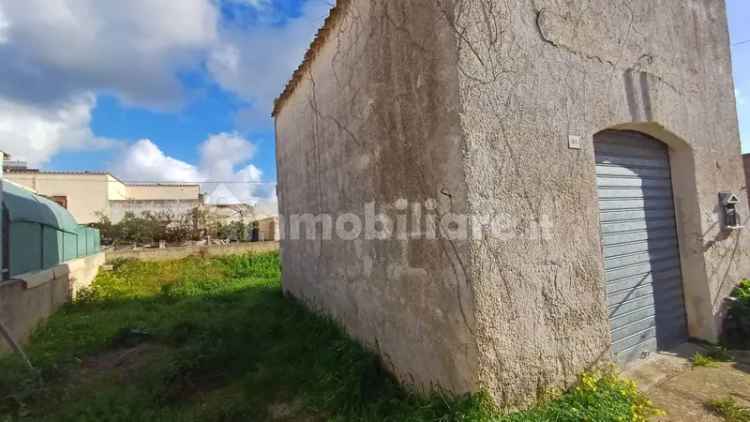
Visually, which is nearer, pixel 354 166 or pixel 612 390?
pixel 612 390

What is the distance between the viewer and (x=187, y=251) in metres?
12.9

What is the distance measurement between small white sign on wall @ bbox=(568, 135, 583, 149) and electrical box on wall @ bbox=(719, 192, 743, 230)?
269 centimetres

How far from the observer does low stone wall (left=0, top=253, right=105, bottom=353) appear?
4725 mm

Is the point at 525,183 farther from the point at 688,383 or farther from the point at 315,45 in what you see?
the point at 315,45

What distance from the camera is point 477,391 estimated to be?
2342mm

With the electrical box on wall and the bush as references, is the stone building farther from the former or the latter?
the bush

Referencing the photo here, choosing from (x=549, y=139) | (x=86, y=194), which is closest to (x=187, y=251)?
(x=549, y=139)

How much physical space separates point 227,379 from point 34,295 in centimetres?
443

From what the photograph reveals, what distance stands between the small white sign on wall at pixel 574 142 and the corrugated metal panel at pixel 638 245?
619 mm

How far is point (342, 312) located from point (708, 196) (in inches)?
176

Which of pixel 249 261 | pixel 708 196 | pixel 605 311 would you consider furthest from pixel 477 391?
pixel 249 261

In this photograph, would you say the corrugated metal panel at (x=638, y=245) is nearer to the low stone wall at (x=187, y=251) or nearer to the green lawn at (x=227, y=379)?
the green lawn at (x=227, y=379)

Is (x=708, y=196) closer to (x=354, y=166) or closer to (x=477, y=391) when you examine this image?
(x=477, y=391)

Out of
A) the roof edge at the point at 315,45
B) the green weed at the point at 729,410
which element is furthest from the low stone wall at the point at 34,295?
the green weed at the point at 729,410
